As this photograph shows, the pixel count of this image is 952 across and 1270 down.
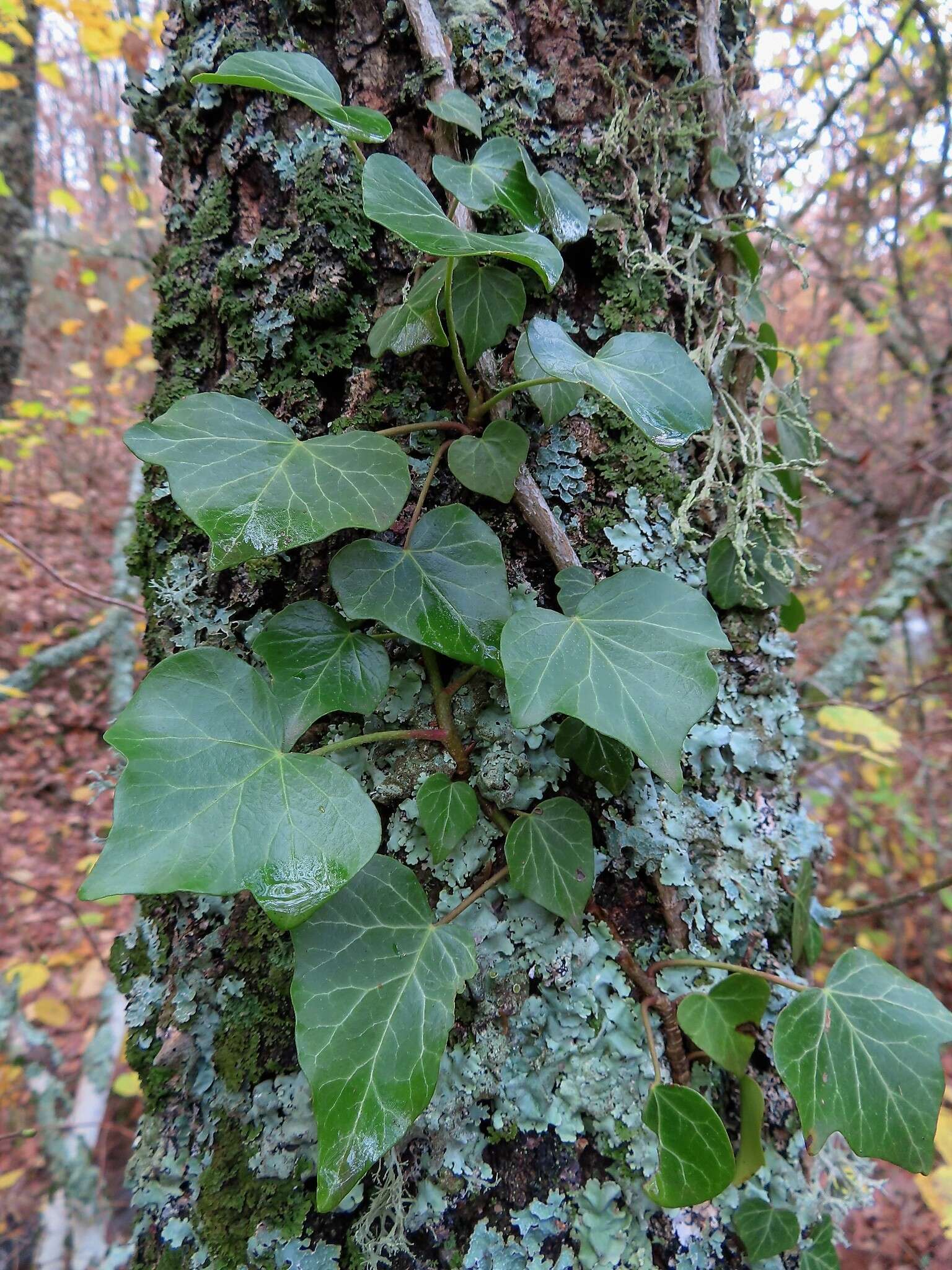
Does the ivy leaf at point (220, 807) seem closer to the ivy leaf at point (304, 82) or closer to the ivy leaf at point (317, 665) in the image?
the ivy leaf at point (317, 665)

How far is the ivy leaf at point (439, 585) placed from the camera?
67 centimetres

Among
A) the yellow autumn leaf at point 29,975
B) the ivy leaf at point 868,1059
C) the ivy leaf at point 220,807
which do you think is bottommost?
the yellow autumn leaf at point 29,975

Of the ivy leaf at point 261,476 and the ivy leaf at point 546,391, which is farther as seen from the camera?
the ivy leaf at point 546,391

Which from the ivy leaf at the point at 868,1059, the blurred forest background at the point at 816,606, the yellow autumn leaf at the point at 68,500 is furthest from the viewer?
the yellow autumn leaf at the point at 68,500

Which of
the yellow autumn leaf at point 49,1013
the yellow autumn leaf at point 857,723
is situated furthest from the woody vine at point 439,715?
→ the yellow autumn leaf at point 49,1013

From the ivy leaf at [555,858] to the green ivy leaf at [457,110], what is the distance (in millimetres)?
715

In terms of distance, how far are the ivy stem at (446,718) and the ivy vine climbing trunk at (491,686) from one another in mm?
15

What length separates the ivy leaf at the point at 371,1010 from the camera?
1.83 ft

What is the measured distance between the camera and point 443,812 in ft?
2.30

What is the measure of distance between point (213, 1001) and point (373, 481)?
0.59 m

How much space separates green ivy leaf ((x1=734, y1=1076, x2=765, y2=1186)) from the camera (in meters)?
0.74

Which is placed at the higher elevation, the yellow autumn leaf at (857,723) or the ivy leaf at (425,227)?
the ivy leaf at (425,227)

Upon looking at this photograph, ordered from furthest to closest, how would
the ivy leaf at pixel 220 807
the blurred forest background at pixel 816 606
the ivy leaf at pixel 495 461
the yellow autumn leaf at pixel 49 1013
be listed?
1. the yellow autumn leaf at pixel 49 1013
2. the blurred forest background at pixel 816 606
3. the ivy leaf at pixel 495 461
4. the ivy leaf at pixel 220 807

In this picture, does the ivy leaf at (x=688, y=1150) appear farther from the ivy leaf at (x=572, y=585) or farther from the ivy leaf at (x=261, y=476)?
the ivy leaf at (x=261, y=476)
